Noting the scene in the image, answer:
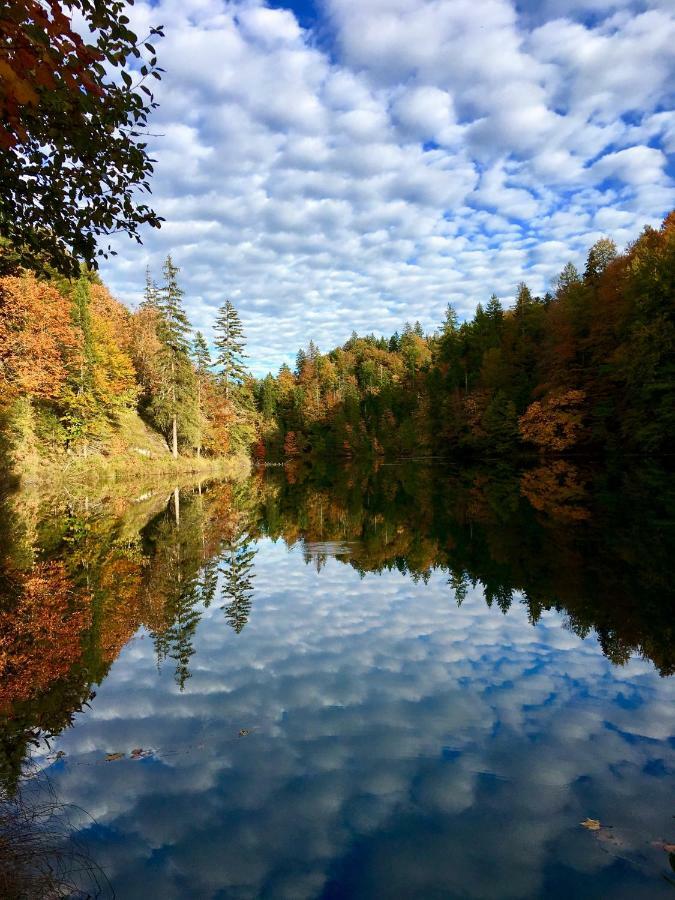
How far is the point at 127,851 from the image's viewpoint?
3.97 m

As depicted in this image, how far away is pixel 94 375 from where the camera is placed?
130 feet

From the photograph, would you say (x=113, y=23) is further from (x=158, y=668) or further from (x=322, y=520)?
(x=322, y=520)

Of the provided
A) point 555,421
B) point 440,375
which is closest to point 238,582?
point 555,421

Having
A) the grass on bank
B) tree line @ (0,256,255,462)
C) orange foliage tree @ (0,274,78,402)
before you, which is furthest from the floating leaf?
the grass on bank

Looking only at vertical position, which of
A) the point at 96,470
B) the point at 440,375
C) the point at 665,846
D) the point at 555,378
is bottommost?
the point at 665,846

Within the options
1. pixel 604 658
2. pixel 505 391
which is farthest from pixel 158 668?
pixel 505 391

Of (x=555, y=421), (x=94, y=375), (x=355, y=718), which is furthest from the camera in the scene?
(x=555, y=421)

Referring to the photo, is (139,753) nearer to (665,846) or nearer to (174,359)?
(665,846)

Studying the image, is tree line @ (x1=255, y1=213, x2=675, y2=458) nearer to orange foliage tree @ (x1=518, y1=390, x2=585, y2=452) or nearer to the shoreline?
orange foliage tree @ (x1=518, y1=390, x2=585, y2=452)

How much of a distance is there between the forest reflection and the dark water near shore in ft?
0.24

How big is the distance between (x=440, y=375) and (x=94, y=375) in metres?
45.7

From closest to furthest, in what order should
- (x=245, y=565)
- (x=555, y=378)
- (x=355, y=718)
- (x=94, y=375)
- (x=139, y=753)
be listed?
(x=139, y=753) < (x=355, y=718) < (x=245, y=565) < (x=94, y=375) < (x=555, y=378)

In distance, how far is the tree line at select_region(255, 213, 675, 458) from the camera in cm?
Result: 3734

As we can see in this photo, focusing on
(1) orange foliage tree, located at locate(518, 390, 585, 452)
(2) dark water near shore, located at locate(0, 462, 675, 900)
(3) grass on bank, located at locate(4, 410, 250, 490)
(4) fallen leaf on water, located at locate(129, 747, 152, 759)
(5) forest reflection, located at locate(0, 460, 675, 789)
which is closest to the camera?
(2) dark water near shore, located at locate(0, 462, 675, 900)
